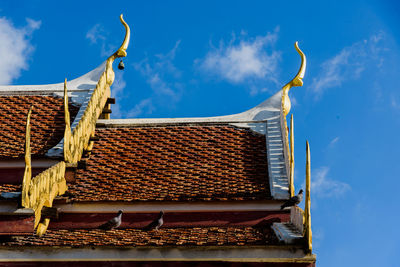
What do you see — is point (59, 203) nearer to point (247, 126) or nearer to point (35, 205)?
point (35, 205)

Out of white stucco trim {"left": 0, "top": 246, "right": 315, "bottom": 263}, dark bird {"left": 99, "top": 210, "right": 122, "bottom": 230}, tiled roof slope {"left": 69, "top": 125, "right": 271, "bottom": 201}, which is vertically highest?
tiled roof slope {"left": 69, "top": 125, "right": 271, "bottom": 201}

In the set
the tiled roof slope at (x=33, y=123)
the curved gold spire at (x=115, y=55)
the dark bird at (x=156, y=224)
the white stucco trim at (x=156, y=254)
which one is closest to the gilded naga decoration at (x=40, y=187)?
the white stucco trim at (x=156, y=254)

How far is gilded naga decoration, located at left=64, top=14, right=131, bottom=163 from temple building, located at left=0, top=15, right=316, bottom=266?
0.03 metres

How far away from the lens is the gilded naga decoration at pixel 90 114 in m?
11.4

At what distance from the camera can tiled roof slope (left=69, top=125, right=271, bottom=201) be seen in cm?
1099

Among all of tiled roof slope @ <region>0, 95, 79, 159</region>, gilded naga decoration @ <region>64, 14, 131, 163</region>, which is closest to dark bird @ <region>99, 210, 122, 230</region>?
gilded naga decoration @ <region>64, 14, 131, 163</region>

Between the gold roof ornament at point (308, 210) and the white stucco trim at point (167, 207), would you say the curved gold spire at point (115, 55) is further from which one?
the gold roof ornament at point (308, 210)

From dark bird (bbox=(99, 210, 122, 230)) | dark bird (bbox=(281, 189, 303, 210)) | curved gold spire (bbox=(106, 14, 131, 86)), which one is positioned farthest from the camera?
curved gold spire (bbox=(106, 14, 131, 86))

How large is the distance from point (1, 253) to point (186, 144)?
4.97 m

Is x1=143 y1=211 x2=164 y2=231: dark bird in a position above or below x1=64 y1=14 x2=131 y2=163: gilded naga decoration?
below

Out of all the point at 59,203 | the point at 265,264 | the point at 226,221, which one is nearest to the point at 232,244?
the point at 265,264

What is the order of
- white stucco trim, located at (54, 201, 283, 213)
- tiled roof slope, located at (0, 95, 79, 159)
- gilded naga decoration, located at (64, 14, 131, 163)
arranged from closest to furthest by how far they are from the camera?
white stucco trim, located at (54, 201, 283, 213), gilded naga decoration, located at (64, 14, 131, 163), tiled roof slope, located at (0, 95, 79, 159)

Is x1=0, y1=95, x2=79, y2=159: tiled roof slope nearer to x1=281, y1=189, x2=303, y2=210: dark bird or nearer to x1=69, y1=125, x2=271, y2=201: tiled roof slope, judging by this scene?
x1=69, y1=125, x2=271, y2=201: tiled roof slope

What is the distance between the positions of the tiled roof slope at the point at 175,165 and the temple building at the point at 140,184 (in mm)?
21
